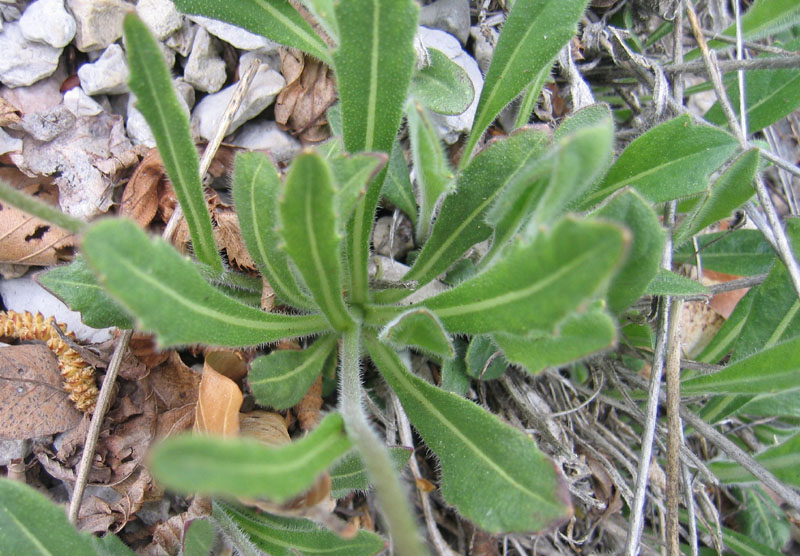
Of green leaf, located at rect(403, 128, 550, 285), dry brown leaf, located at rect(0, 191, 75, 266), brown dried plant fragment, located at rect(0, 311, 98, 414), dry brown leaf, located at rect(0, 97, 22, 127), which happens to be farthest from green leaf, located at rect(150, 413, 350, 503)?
dry brown leaf, located at rect(0, 97, 22, 127)

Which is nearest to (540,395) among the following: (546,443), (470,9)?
(546,443)

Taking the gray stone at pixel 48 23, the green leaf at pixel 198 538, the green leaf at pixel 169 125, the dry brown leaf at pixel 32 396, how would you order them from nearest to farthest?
the green leaf at pixel 169 125, the green leaf at pixel 198 538, the dry brown leaf at pixel 32 396, the gray stone at pixel 48 23

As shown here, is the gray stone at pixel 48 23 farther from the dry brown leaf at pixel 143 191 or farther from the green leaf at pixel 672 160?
the green leaf at pixel 672 160

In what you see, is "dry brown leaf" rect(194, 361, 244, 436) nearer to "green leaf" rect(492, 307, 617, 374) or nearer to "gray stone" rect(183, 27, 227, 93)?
"green leaf" rect(492, 307, 617, 374)

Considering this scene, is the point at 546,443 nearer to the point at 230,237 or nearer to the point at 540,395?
the point at 540,395

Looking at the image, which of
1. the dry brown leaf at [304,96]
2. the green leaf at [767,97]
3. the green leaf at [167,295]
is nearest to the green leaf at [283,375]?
the green leaf at [167,295]

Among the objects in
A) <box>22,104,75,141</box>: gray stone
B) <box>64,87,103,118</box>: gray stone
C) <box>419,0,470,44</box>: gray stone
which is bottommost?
<box>22,104,75,141</box>: gray stone

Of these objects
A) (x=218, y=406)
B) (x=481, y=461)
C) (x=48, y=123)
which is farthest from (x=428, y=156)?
(x=48, y=123)
